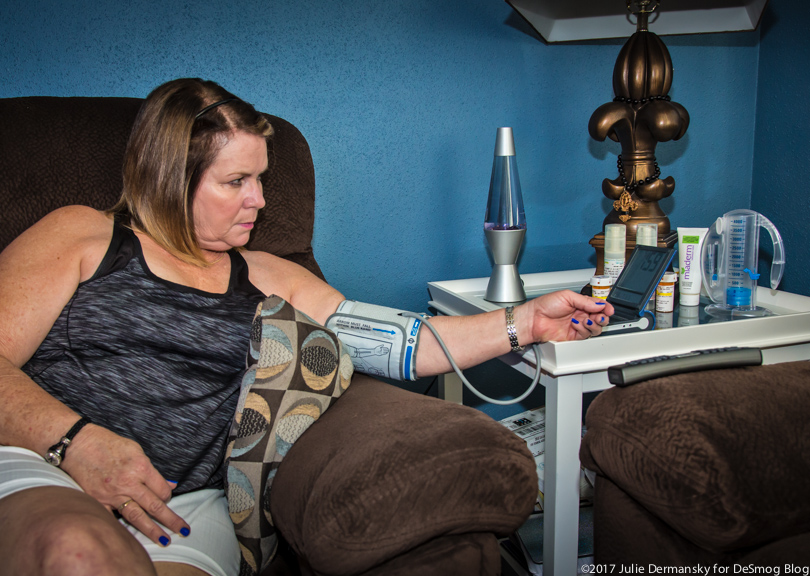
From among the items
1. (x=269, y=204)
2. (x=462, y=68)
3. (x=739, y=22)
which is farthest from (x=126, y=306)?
(x=739, y=22)

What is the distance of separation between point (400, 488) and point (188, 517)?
1.11 ft

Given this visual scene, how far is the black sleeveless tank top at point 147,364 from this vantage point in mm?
815

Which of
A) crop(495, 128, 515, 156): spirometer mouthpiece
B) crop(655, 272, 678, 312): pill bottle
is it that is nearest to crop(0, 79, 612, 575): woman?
crop(655, 272, 678, 312): pill bottle

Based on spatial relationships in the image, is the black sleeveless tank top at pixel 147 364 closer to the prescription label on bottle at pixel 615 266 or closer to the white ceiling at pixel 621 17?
the prescription label on bottle at pixel 615 266

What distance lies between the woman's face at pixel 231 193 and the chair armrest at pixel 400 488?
1.31 feet

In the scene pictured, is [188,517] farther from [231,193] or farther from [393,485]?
[231,193]

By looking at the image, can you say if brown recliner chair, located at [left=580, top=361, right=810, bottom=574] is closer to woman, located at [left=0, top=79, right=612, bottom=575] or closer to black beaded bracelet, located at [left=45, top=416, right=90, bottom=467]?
woman, located at [left=0, top=79, right=612, bottom=575]

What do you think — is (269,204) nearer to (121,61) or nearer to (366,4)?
(121,61)

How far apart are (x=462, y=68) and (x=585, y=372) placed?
0.87 m

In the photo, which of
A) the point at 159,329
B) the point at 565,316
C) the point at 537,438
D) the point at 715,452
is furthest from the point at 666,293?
the point at 159,329

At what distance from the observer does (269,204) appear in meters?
1.12

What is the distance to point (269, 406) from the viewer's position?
792 mm

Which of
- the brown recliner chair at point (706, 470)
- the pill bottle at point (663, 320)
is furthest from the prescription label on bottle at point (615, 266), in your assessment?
the brown recliner chair at point (706, 470)

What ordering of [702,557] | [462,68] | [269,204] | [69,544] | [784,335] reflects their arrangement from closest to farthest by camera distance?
1. [69,544]
2. [702,557]
3. [784,335]
4. [269,204]
5. [462,68]
